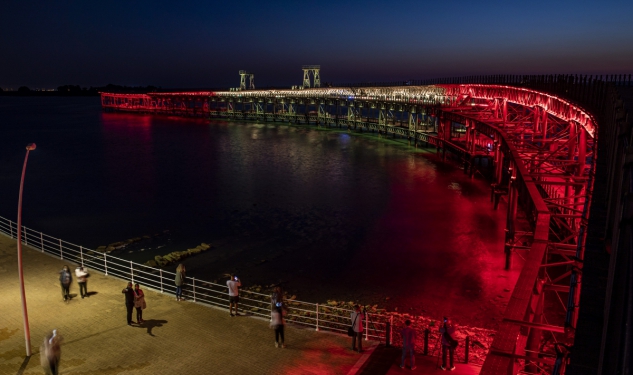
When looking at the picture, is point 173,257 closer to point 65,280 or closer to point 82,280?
point 82,280

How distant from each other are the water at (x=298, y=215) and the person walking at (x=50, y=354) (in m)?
9.55

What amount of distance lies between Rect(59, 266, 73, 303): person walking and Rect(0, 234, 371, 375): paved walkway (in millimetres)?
216

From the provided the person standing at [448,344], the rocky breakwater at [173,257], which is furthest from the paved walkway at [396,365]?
the rocky breakwater at [173,257]

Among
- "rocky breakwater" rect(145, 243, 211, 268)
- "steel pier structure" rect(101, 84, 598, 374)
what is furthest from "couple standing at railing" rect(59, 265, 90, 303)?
"steel pier structure" rect(101, 84, 598, 374)

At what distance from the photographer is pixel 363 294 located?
17.3 m

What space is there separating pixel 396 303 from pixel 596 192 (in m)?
8.73

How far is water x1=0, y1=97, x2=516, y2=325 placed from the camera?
1858 cm

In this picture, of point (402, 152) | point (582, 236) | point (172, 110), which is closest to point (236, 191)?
→ point (402, 152)

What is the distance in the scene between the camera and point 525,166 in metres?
22.8

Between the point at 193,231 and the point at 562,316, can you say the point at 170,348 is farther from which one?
the point at 193,231

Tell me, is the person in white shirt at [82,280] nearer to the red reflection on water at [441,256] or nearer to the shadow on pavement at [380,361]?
the shadow on pavement at [380,361]

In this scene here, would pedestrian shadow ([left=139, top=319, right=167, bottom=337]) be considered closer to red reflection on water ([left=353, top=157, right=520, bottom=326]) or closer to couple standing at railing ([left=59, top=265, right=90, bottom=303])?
couple standing at railing ([left=59, top=265, right=90, bottom=303])

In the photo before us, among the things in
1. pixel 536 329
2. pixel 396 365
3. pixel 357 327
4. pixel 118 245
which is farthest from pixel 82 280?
pixel 118 245

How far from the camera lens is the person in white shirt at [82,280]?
11.9m
